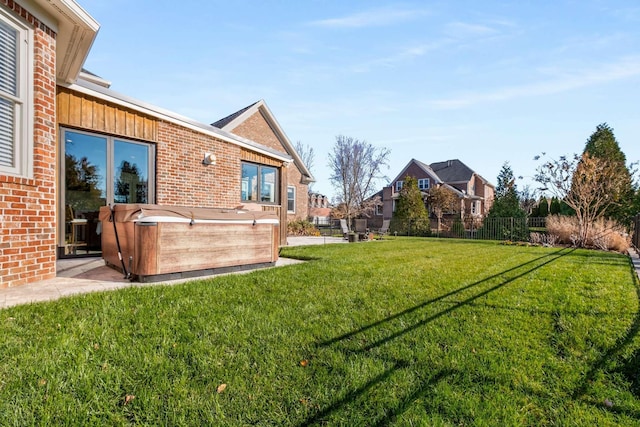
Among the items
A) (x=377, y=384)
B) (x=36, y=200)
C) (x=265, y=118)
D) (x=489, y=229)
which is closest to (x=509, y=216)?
(x=489, y=229)

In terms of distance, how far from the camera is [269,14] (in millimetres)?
8188


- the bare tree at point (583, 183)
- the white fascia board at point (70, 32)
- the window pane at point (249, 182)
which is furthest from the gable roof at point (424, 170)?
the white fascia board at point (70, 32)

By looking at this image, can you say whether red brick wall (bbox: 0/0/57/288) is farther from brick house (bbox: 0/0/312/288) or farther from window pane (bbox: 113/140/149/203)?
window pane (bbox: 113/140/149/203)

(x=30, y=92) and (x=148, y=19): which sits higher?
(x=148, y=19)

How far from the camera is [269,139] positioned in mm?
17891

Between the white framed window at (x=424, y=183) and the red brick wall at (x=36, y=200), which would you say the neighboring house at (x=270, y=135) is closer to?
the red brick wall at (x=36, y=200)

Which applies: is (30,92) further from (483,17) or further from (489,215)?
(489,215)

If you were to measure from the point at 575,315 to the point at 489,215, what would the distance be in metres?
16.0

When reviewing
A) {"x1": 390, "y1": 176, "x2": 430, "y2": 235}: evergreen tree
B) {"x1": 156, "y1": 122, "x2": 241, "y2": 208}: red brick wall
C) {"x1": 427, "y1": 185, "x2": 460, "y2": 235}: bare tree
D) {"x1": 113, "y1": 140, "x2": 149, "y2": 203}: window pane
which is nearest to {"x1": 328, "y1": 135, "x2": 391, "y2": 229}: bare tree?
{"x1": 427, "y1": 185, "x2": 460, "y2": 235}: bare tree

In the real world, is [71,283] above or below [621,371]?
above

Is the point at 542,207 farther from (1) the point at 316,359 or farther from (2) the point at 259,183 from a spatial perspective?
(1) the point at 316,359

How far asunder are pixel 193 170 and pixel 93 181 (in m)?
1.88

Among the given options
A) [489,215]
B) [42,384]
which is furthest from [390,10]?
[489,215]

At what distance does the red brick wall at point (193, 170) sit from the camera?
21.4ft
